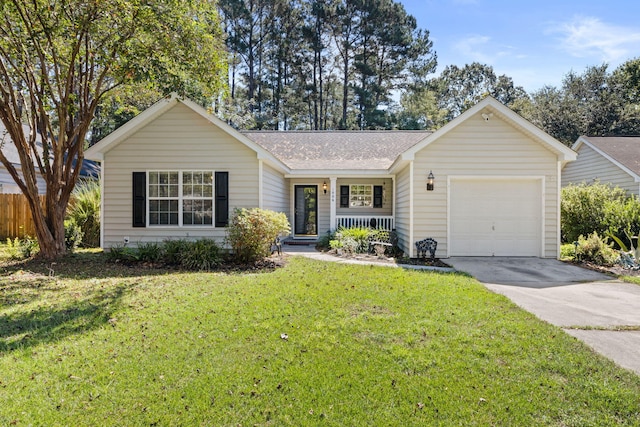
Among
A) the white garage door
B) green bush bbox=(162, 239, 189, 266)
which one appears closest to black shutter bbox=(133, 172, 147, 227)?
green bush bbox=(162, 239, 189, 266)

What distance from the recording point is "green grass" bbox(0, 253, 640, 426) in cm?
273

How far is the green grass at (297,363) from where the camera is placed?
2727 mm

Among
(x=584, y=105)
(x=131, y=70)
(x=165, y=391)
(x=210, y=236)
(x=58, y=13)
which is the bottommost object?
(x=165, y=391)

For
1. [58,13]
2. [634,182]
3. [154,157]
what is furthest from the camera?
[634,182]

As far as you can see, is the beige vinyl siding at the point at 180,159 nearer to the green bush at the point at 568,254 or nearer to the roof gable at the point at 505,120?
the roof gable at the point at 505,120

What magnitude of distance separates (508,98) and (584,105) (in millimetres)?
11158

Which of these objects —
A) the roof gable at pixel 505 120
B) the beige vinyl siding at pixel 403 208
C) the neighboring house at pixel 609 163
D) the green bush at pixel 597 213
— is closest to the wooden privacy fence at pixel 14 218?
the beige vinyl siding at pixel 403 208

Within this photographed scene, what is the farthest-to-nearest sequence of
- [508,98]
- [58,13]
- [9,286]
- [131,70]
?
[508,98]
[131,70]
[58,13]
[9,286]

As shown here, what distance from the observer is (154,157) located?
10227 mm

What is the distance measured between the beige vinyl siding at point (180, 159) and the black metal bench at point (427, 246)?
15.0ft

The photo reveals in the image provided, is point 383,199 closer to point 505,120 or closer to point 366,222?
point 366,222

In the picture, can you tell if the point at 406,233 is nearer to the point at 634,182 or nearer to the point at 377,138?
the point at 377,138

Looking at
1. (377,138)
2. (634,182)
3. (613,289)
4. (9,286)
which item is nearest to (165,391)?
(9,286)

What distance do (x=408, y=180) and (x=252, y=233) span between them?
452 centimetres
